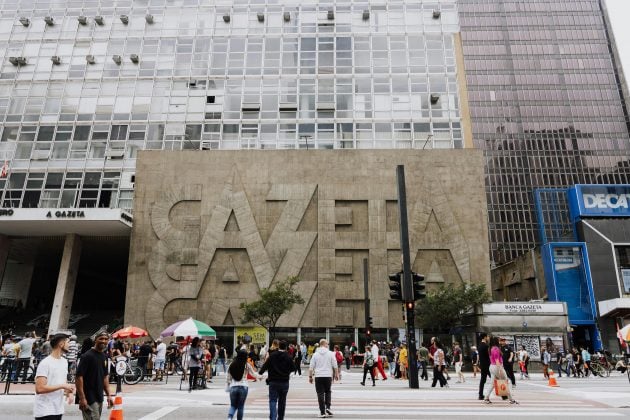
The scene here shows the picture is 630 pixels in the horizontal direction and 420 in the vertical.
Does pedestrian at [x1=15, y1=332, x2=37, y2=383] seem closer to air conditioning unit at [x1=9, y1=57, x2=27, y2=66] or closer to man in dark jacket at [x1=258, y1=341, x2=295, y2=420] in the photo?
man in dark jacket at [x1=258, y1=341, x2=295, y2=420]

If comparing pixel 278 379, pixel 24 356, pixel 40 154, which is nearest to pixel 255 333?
pixel 24 356

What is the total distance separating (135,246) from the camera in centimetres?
3828

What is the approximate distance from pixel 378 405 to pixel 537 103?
96026mm

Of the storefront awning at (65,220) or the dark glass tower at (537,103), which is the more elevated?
the dark glass tower at (537,103)

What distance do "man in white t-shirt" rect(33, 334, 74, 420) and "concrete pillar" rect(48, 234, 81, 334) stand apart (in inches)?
1297

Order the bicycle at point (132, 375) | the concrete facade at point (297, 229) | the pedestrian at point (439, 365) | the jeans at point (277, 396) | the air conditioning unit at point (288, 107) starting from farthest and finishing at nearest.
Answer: the air conditioning unit at point (288, 107) < the concrete facade at point (297, 229) < the bicycle at point (132, 375) < the pedestrian at point (439, 365) < the jeans at point (277, 396)

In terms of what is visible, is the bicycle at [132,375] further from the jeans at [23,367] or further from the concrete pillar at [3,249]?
the concrete pillar at [3,249]

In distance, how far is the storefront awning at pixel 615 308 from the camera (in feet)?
120

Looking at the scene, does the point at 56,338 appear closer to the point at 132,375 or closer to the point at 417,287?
the point at 417,287

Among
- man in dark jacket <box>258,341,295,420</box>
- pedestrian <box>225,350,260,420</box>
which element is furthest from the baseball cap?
man in dark jacket <box>258,341,295,420</box>

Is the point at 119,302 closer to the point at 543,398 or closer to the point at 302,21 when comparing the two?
the point at 302,21

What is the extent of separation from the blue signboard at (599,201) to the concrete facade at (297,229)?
32.3 ft

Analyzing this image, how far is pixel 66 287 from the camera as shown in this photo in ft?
120

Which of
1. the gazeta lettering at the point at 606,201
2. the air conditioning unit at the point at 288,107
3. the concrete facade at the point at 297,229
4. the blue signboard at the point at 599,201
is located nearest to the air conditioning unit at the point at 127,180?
the concrete facade at the point at 297,229
